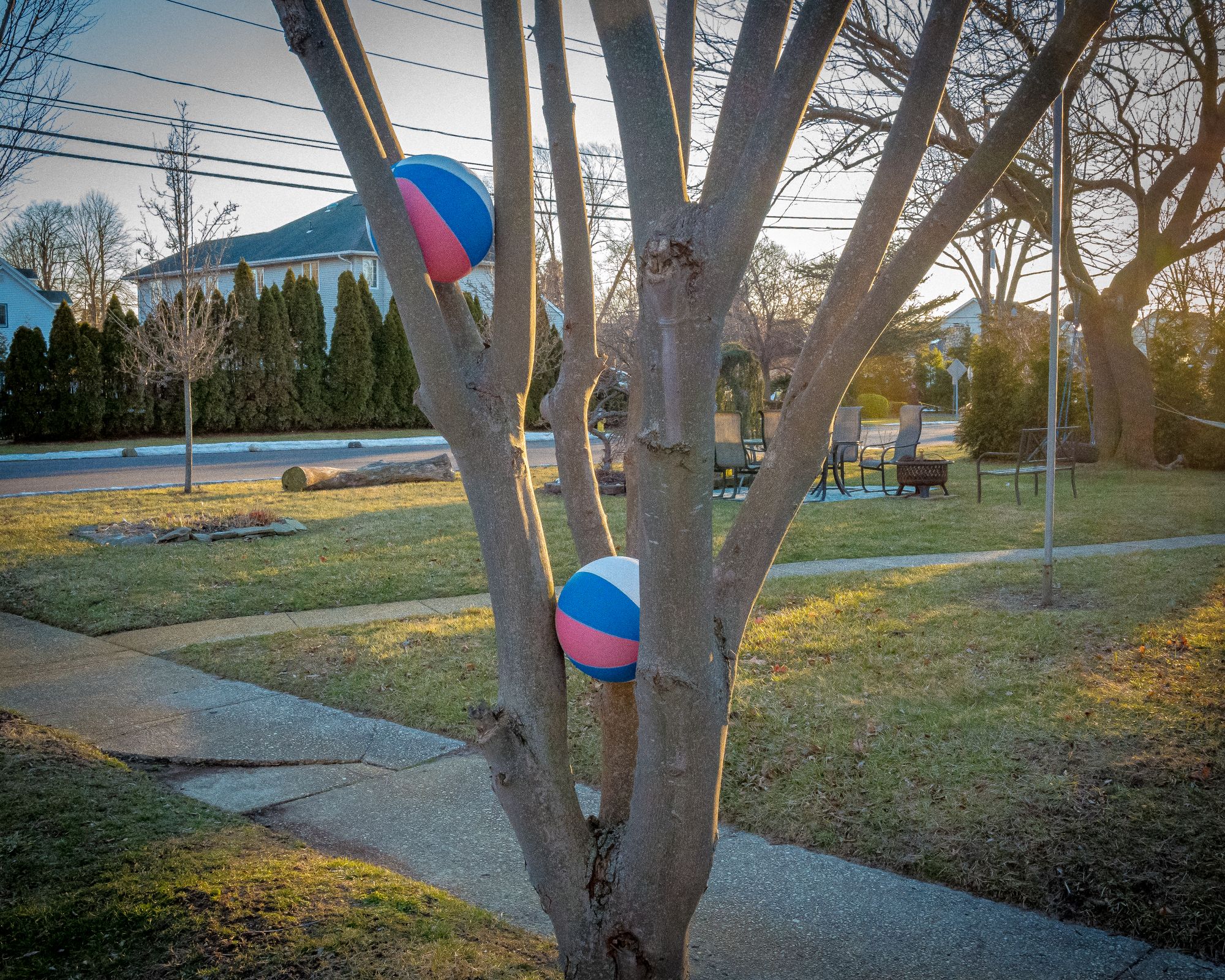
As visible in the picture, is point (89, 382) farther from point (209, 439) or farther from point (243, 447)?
point (243, 447)

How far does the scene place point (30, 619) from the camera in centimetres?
691

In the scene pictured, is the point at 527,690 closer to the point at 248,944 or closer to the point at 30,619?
the point at 248,944

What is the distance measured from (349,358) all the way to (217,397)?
15.8ft

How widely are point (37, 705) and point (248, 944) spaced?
3.27 meters

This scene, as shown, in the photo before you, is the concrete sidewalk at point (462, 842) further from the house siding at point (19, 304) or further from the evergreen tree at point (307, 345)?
the house siding at point (19, 304)

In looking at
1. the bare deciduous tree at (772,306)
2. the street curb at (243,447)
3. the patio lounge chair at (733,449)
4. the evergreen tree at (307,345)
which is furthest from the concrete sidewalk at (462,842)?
the evergreen tree at (307,345)

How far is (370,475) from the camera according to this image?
52.3ft

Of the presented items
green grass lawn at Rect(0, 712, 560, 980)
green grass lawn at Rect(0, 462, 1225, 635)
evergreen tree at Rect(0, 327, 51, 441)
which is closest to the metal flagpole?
green grass lawn at Rect(0, 462, 1225, 635)

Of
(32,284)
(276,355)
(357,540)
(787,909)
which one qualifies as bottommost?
(787,909)

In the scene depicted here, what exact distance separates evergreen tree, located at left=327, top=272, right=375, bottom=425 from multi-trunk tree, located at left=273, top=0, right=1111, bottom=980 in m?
30.3

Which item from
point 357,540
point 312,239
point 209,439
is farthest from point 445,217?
point 312,239

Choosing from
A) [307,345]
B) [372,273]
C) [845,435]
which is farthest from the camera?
[372,273]

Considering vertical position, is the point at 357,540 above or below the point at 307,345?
below

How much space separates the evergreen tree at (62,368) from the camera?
2606 centimetres
